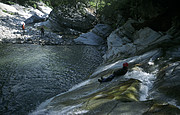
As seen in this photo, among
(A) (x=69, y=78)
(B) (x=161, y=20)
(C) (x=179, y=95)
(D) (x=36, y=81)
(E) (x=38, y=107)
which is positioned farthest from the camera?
(B) (x=161, y=20)

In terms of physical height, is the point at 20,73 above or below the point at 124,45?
below

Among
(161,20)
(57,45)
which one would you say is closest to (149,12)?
(161,20)

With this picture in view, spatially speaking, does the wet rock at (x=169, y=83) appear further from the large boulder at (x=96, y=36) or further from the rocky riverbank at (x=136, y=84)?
the large boulder at (x=96, y=36)

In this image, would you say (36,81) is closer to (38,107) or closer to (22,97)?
(22,97)

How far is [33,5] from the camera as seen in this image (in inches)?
3263

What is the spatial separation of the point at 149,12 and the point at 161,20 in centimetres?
324

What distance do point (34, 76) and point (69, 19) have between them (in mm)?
35098

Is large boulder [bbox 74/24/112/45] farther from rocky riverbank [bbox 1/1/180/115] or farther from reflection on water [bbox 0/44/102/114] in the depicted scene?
reflection on water [bbox 0/44/102/114]

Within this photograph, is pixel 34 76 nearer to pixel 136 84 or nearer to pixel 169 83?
pixel 136 84

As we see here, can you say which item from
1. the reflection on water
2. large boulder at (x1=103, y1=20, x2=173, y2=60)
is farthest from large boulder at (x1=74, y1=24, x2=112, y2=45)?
the reflection on water

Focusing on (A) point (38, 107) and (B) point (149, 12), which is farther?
(B) point (149, 12)

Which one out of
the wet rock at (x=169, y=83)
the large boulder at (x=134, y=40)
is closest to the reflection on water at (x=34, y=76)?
the large boulder at (x=134, y=40)

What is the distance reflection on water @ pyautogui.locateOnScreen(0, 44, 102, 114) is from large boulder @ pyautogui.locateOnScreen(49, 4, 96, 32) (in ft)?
82.0

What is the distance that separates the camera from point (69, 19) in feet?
164
